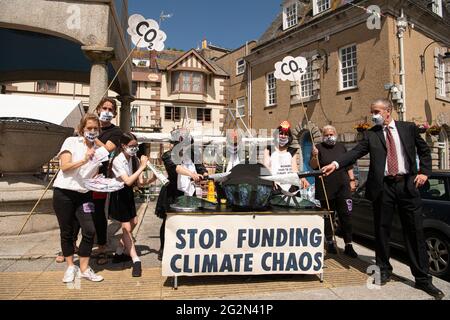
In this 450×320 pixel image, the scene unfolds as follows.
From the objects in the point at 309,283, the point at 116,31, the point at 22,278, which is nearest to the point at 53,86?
the point at 116,31

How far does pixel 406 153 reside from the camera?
383 centimetres

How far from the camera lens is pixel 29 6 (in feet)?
20.2

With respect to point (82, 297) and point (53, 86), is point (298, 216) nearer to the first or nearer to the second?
point (82, 297)

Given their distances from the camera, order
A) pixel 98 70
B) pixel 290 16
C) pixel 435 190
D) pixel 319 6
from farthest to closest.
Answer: pixel 290 16 → pixel 319 6 → pixel 98 70 → pixel 435 190

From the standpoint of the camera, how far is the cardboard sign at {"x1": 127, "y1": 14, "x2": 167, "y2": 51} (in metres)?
6.42

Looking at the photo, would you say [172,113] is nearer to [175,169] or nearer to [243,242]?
[175,169]

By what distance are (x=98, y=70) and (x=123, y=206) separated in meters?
3.39

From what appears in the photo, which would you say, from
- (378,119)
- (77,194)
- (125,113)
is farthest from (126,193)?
(125,113)

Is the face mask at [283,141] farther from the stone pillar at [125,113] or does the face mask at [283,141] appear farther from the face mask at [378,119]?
the stone pillar at [125,113]

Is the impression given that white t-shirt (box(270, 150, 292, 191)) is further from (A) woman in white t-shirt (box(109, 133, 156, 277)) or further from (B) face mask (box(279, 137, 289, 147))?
(A) woman in white t-shirt (box(109, 133, 156, 277))

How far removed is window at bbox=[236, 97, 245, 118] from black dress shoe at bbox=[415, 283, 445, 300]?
20826 mm

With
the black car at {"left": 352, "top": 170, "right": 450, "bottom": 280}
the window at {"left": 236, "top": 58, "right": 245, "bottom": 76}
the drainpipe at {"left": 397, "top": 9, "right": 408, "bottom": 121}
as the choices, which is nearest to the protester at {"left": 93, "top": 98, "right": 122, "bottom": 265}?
the black car at {"left": 352, "top": 170, "right": 450, "bottom": 280}

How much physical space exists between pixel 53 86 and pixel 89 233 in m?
27.4

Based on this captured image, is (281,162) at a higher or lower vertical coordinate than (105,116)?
lower
